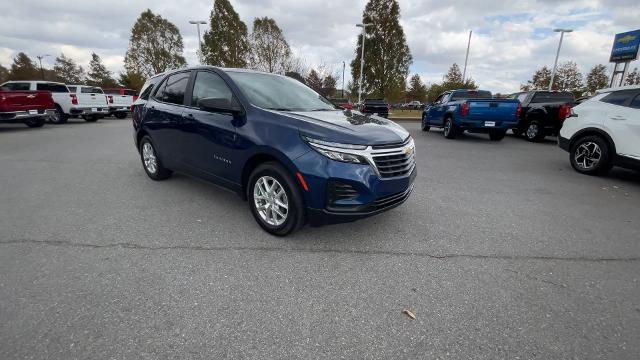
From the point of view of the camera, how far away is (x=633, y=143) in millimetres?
5180

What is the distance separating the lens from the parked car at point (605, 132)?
525 centimetres

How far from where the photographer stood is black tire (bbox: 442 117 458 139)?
10680 mm

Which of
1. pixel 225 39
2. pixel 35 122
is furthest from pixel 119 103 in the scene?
pixel 225 39

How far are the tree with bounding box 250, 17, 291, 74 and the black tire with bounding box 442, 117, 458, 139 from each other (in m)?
25.2

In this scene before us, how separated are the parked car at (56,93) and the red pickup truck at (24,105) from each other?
1.28 meters

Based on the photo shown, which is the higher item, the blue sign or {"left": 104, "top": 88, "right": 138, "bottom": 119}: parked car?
the blue sign

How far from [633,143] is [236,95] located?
650cm

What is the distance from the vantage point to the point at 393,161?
293 centimetres

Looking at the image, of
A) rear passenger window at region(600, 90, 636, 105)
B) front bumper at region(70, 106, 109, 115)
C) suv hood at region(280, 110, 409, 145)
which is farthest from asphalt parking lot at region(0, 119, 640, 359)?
front bumper at region(70, 106, 109, 115)

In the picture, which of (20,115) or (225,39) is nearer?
(20,115)

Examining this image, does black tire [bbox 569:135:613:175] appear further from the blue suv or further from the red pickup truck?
the red pickup truck

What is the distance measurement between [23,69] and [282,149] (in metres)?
76.2

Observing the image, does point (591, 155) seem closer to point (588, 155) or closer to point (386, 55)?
point (588, 155)

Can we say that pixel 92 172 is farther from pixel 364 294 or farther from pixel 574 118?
pixel 574 118
